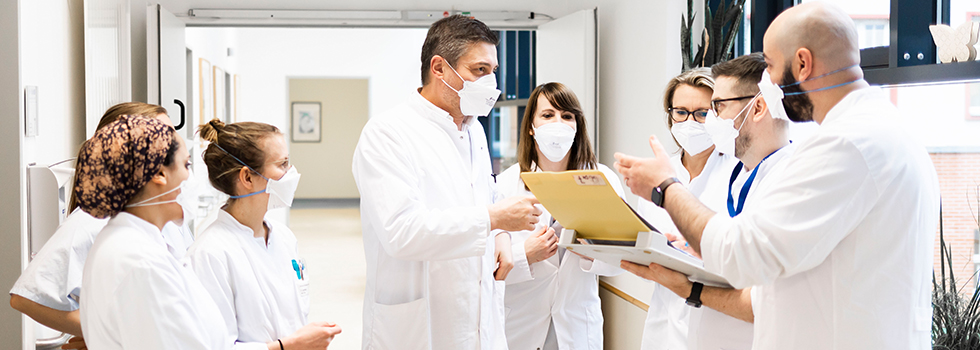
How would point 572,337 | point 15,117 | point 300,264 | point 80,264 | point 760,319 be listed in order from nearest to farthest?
point 760,319, point 80,264, point 300,264, point 15,117, point 572,337

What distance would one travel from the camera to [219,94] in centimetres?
784

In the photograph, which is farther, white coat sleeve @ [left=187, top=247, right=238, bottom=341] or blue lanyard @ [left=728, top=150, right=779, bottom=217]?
blue lanyard @ [left=728, top=150, right=779, bottom=217]

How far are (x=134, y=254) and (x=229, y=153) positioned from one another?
23.9 inches

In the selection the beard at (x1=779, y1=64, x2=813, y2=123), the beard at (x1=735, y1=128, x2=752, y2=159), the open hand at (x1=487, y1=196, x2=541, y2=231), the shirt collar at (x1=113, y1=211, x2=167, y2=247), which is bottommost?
the open hand at (x1=487, y1=196, x2=541, y2=231)

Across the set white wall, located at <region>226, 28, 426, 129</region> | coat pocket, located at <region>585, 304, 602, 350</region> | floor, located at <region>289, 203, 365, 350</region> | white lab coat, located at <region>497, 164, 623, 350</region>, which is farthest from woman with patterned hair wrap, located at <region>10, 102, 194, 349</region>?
white wall, located at <region>226, 28, 426, 129</region>

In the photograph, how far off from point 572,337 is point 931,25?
4.92ft

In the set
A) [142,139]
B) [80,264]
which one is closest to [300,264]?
[80,264]

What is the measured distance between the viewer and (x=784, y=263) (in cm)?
116

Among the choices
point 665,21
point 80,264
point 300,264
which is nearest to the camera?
point 80,264

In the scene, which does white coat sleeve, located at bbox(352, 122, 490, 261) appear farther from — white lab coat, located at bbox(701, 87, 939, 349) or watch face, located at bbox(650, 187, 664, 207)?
white lab coat, located at bbox(701, 87, 939, 349)

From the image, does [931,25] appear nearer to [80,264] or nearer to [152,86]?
[80,264]

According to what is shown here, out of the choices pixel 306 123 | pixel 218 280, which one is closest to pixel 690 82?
pixel 218 280

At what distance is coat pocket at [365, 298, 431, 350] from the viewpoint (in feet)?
5.96

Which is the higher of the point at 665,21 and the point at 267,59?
the point at 267,59
